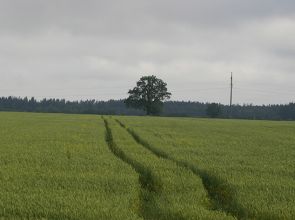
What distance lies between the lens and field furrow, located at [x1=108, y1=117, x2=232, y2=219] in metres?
11.1

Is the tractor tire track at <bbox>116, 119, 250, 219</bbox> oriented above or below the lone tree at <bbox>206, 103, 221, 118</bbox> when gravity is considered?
below

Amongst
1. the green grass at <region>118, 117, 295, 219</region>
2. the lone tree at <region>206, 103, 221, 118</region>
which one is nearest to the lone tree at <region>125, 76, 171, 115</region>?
the lone tree at <region>206, 103, 221, 118</region>

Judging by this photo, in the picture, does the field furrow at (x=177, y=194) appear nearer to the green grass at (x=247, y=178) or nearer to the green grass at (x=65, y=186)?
the green grass at (x=247, y=178)

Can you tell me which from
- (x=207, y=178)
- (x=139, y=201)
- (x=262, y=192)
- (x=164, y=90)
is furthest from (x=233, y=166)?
(x=164, y=90)

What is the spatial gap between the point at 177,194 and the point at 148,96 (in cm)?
11334

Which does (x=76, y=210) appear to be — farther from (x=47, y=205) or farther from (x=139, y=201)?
(x=139, y=201)

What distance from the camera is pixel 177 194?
13.3m

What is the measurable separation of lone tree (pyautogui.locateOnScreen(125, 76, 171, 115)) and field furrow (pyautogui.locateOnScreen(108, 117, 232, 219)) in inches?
4134

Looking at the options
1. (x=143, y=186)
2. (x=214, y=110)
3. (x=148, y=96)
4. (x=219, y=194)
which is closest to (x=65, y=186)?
(x=143, y=186)

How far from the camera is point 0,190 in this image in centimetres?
1317

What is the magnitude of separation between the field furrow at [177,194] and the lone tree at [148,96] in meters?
105

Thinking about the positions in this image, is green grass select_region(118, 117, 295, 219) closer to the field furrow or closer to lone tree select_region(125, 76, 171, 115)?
the field furrow

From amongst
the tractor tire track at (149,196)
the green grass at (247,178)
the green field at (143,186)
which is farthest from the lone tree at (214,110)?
the tractor tire track at (149,196)

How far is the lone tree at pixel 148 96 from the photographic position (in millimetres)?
125438
